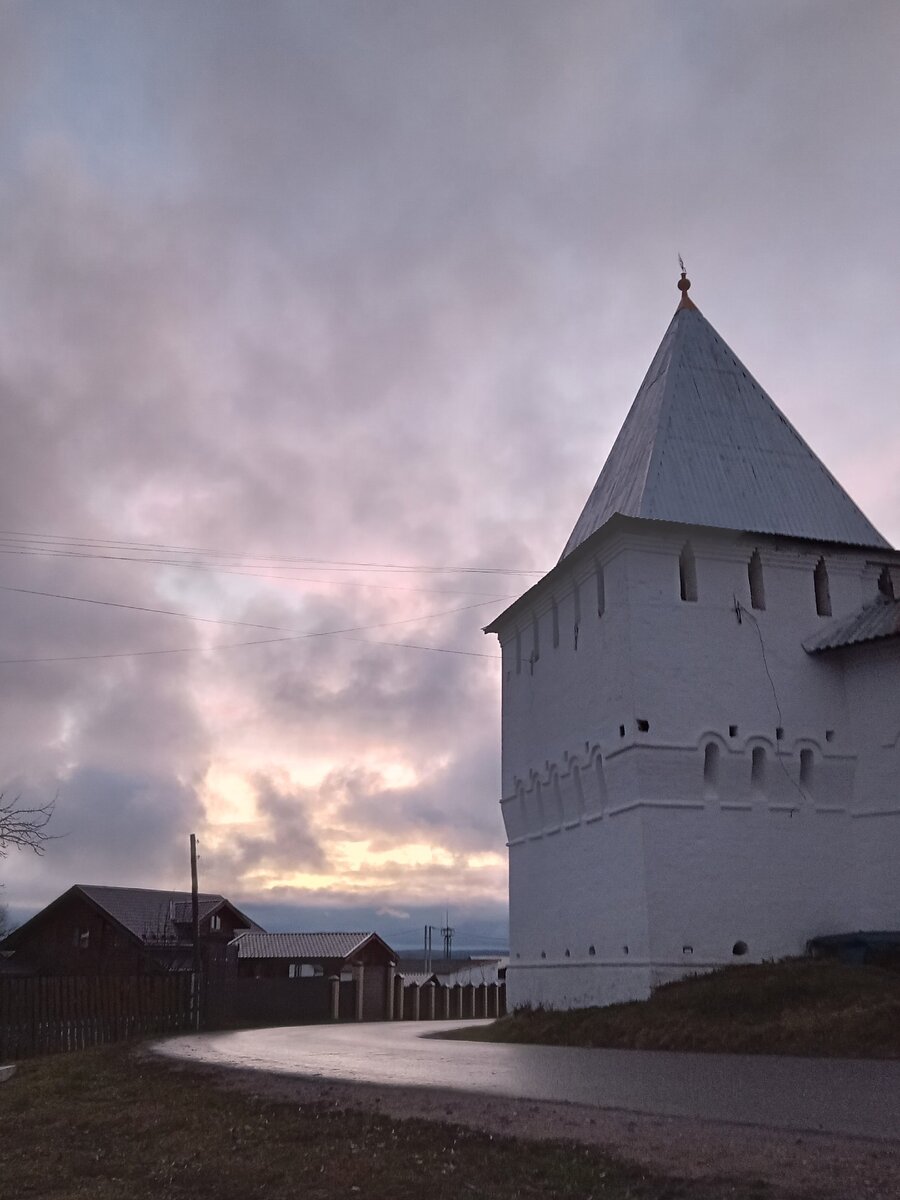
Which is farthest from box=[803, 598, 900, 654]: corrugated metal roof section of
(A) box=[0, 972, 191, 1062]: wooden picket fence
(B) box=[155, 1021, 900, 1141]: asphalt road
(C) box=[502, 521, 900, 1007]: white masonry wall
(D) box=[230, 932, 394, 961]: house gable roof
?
(D) box=[230, 932, 394, 961]: house gable roof

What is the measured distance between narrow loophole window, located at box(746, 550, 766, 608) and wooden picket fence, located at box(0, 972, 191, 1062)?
16.7 meters

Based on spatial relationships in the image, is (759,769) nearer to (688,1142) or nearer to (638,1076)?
(638,1076)

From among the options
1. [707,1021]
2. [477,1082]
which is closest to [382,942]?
[707,1021]

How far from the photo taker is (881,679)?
76.1 feet

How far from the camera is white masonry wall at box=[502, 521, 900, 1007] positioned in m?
21.7

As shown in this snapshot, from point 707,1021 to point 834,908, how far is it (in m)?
5.85

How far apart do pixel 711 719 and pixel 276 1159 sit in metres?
16.0

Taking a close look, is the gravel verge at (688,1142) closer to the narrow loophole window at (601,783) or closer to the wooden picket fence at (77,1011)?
the narrow loophole window at (601,783)

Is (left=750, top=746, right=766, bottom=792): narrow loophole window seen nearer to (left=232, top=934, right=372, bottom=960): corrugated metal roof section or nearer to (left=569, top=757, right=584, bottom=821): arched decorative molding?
(left=569, top=757, right=584, bottom=821): arched decorative molding

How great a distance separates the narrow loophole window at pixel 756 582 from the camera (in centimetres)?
2408

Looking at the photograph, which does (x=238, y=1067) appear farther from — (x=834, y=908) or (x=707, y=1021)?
(x=834, y=908)

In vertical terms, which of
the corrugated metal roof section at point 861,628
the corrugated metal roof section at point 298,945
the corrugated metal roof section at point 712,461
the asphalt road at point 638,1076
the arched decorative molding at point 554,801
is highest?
the corrugated metal roof section at point 712,461

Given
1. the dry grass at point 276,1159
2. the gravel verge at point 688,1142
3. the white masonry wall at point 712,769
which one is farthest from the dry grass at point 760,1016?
the dry grass at point 276,1159

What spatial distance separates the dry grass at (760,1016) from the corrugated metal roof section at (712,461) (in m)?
9.42
